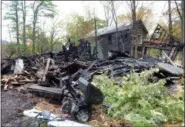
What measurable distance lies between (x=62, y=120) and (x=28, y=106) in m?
2.34

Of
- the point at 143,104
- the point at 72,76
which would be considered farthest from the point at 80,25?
the point at 143,104

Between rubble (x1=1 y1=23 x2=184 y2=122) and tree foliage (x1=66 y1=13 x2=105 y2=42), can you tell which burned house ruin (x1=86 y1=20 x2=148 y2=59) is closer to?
tree foliage (x1=66 y1=13 x2=105 y2=42)

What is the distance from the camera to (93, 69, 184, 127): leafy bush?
595cm

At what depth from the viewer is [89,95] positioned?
671 cm

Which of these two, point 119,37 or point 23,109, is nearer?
point 23,109

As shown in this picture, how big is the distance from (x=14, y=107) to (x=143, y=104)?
13.2ft

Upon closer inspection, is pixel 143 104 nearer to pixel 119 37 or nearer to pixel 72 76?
pixel 72 76

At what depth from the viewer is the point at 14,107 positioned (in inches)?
340

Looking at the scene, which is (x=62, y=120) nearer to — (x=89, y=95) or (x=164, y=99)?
(x=89, y=95)

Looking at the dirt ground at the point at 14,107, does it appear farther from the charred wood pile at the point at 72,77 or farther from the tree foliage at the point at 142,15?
the tree foliage at the point at 142,15

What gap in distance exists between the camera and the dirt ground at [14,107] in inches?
277

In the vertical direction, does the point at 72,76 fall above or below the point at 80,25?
below

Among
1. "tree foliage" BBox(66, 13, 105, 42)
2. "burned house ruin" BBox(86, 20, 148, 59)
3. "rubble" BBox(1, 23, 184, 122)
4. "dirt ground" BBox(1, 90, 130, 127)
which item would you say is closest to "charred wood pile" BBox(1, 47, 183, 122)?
"rubble" BBox(1, 23, 184, 122)

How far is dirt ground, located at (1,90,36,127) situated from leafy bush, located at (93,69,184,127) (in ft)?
7.26
